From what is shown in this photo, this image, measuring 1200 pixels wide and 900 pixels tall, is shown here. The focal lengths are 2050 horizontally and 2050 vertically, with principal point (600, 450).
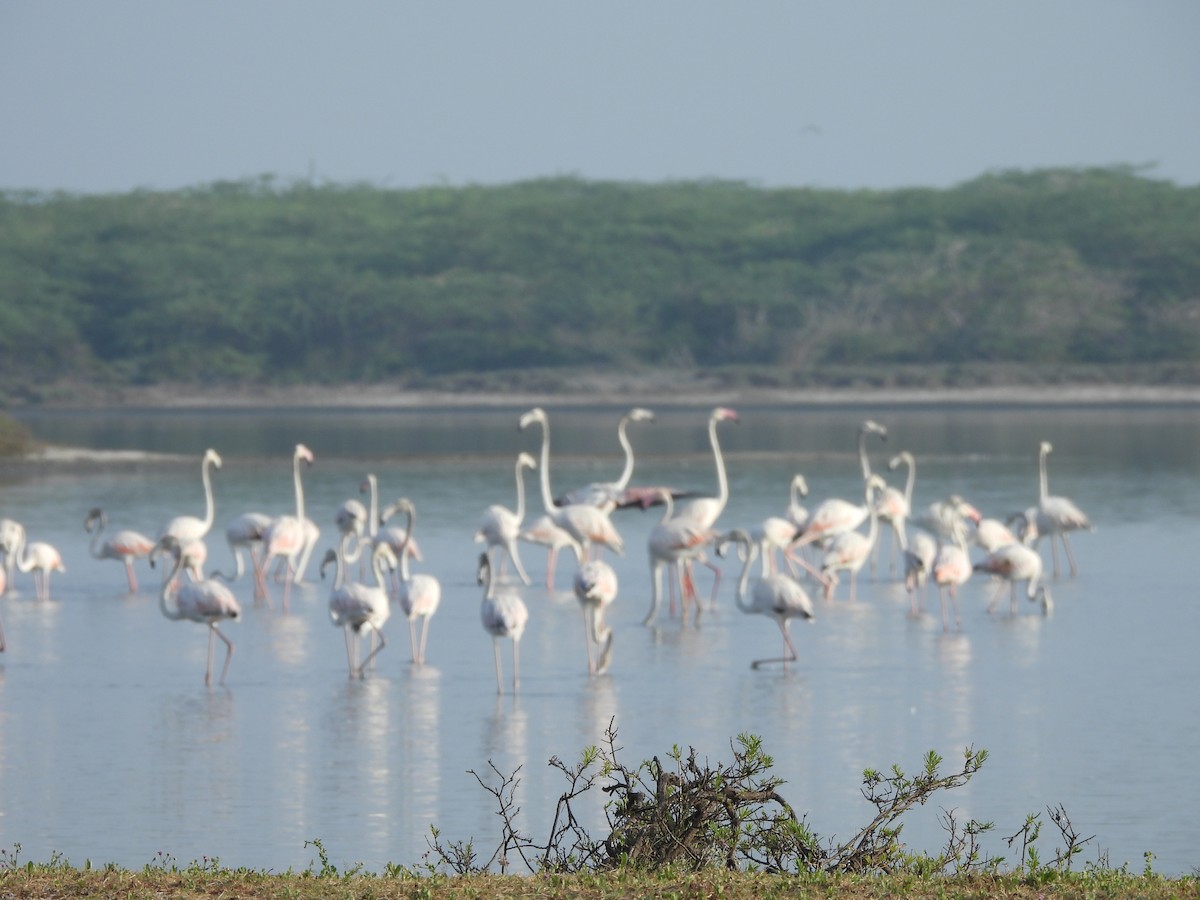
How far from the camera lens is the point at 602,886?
5.59 metres

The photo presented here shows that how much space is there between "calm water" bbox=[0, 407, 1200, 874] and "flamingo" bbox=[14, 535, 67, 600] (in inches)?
9.1

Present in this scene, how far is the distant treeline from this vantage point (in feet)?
190

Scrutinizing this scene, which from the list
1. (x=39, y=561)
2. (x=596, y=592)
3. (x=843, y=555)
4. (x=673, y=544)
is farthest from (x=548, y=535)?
(x=596, y=592)

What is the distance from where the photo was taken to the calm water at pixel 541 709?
7.82 metres

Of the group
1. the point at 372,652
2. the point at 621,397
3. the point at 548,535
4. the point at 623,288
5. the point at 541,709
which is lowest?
the point at 541,709

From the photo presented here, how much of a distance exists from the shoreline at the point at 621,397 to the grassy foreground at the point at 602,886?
1674 inches

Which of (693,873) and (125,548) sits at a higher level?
(125,548)

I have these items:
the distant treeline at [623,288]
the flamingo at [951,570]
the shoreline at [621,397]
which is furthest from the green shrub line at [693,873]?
the distant treeline at [623,288]

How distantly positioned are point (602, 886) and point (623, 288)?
59.8 metres

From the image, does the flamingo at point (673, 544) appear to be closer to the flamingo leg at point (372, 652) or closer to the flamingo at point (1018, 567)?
the flamingo at point (1018, 567)

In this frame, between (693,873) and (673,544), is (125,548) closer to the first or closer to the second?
(673,544)

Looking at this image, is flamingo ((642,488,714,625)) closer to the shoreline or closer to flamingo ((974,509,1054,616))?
flamingo ((974,509,1054,616))

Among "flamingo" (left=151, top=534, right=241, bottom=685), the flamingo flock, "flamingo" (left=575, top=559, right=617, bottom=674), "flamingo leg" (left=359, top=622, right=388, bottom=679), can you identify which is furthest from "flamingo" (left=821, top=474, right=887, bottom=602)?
"flamingo" (left=151, top=534, right=241, bottom=685)

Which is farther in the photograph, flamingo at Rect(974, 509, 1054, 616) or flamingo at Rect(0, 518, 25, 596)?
flamingo at Rect(0, 518, 25, 596)
